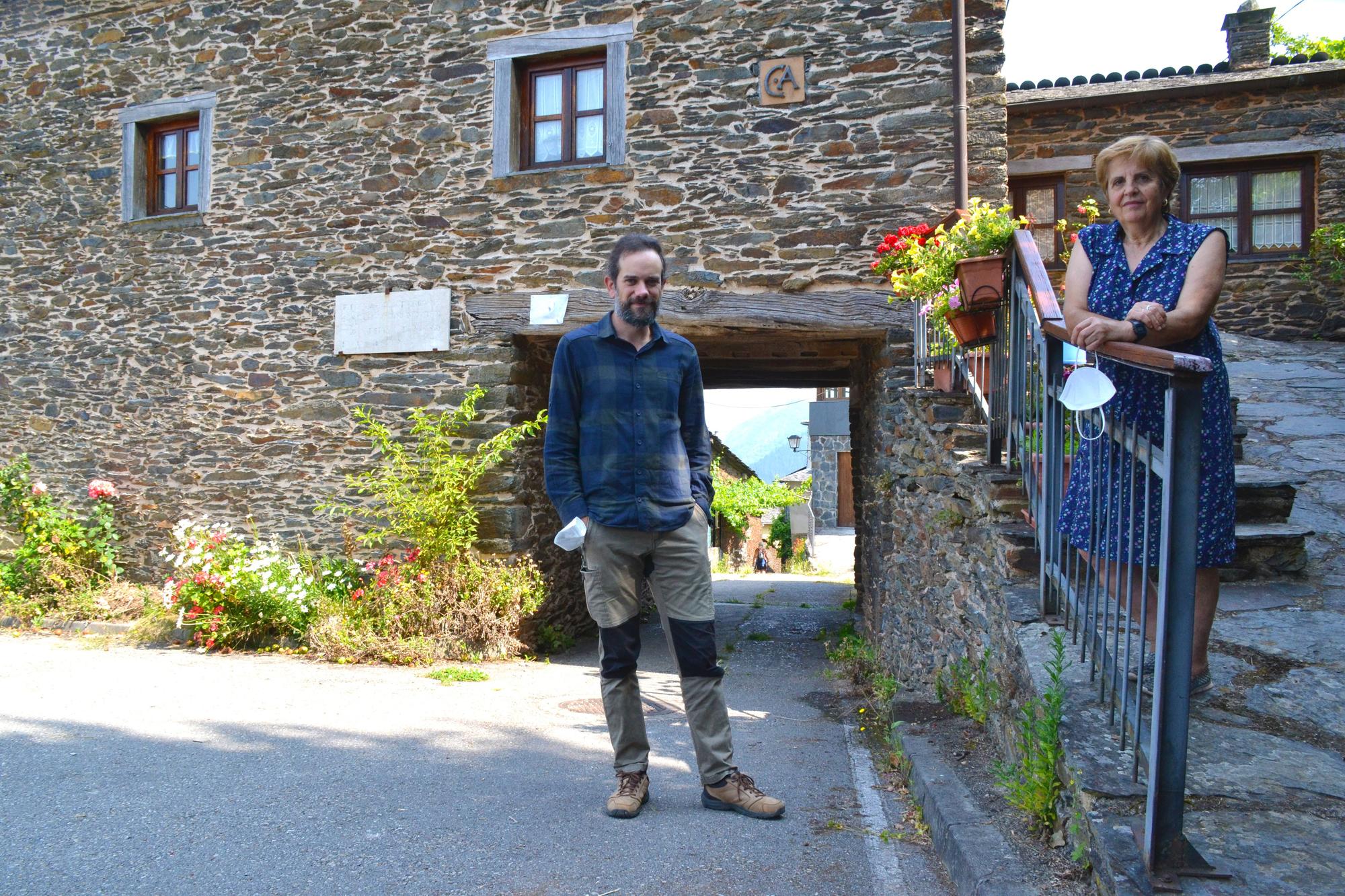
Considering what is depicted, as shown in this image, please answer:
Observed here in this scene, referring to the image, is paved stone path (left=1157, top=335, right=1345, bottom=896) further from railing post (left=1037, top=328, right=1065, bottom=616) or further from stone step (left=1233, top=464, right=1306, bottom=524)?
railing post (left=1037, top=328, right=1065, bottom=616)

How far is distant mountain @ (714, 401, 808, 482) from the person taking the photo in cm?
5609

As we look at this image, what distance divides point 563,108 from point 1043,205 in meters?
6.67

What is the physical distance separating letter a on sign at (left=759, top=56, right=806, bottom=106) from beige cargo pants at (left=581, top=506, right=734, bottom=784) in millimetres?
4861

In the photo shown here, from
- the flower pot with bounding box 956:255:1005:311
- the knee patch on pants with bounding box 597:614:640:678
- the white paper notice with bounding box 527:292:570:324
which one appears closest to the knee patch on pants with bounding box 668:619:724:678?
the knee patch on pants with bounding box 597:614:640:678

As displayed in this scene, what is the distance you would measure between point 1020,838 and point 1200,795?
0.50 meters

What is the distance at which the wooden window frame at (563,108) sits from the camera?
7.64m

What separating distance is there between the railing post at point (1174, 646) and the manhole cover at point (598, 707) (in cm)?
370

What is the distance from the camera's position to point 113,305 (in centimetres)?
876

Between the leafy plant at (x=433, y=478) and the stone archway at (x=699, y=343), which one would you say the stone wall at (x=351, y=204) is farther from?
the leafy plant at (x=433, y=478)

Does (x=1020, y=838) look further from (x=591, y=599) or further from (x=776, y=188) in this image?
(x=776, y=188)

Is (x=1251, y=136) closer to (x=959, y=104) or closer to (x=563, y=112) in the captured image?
(x=959, y=104)

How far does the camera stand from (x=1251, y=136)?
36.2 ft

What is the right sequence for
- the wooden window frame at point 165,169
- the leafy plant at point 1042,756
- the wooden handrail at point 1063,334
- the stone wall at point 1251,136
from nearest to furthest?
the wooden handrail at point 1063,334
the leafy plant at point 1042,756
the wooden window frame at point 165,169
the stone wall at point 1251,136

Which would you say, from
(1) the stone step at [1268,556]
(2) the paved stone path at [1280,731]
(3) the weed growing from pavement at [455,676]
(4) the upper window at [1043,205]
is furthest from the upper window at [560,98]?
(4) the upper window at [1043,205]
